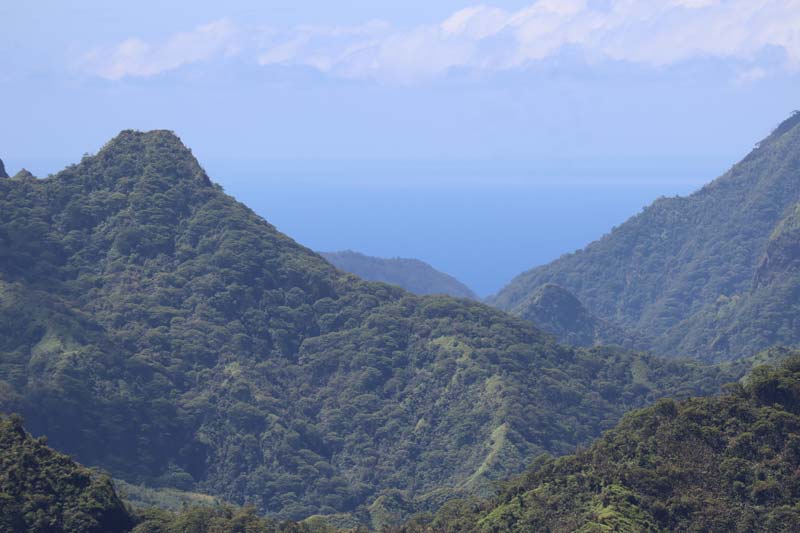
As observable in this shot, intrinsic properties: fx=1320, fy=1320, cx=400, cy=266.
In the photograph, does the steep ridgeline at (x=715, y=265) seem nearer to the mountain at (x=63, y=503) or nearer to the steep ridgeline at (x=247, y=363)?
the steep ridgeline at (x=247, y=363)

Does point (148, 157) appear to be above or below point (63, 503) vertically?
above

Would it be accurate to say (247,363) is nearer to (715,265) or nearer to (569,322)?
(569,322)

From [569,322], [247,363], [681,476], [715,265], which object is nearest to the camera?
[681,476]

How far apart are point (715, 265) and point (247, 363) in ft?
325

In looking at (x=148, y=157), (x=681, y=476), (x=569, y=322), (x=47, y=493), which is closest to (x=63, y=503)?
(x=47, y=493)

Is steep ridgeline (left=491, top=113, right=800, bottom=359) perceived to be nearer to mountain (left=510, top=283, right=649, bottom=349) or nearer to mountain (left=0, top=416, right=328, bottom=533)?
mountain (left=510, top=283, right=649, bottom=349)

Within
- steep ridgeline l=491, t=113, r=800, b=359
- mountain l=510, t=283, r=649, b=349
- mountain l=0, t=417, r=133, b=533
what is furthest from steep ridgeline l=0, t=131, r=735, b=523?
mountain l=510, t=283, r=649, b=349

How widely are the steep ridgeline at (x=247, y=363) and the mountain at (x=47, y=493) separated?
1007 inches

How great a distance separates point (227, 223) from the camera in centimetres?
11369

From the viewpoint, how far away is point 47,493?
58375 millimetres

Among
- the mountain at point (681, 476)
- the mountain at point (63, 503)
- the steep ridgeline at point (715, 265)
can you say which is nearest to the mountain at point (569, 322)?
the steep ridgeline at point (715, 265)

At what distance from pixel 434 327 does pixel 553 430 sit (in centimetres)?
1605

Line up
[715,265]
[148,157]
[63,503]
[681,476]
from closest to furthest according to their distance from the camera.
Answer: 1. [681,476]
2. [63,503]
3. [148,157]
4. [715,265]

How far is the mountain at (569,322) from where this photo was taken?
524 feet
